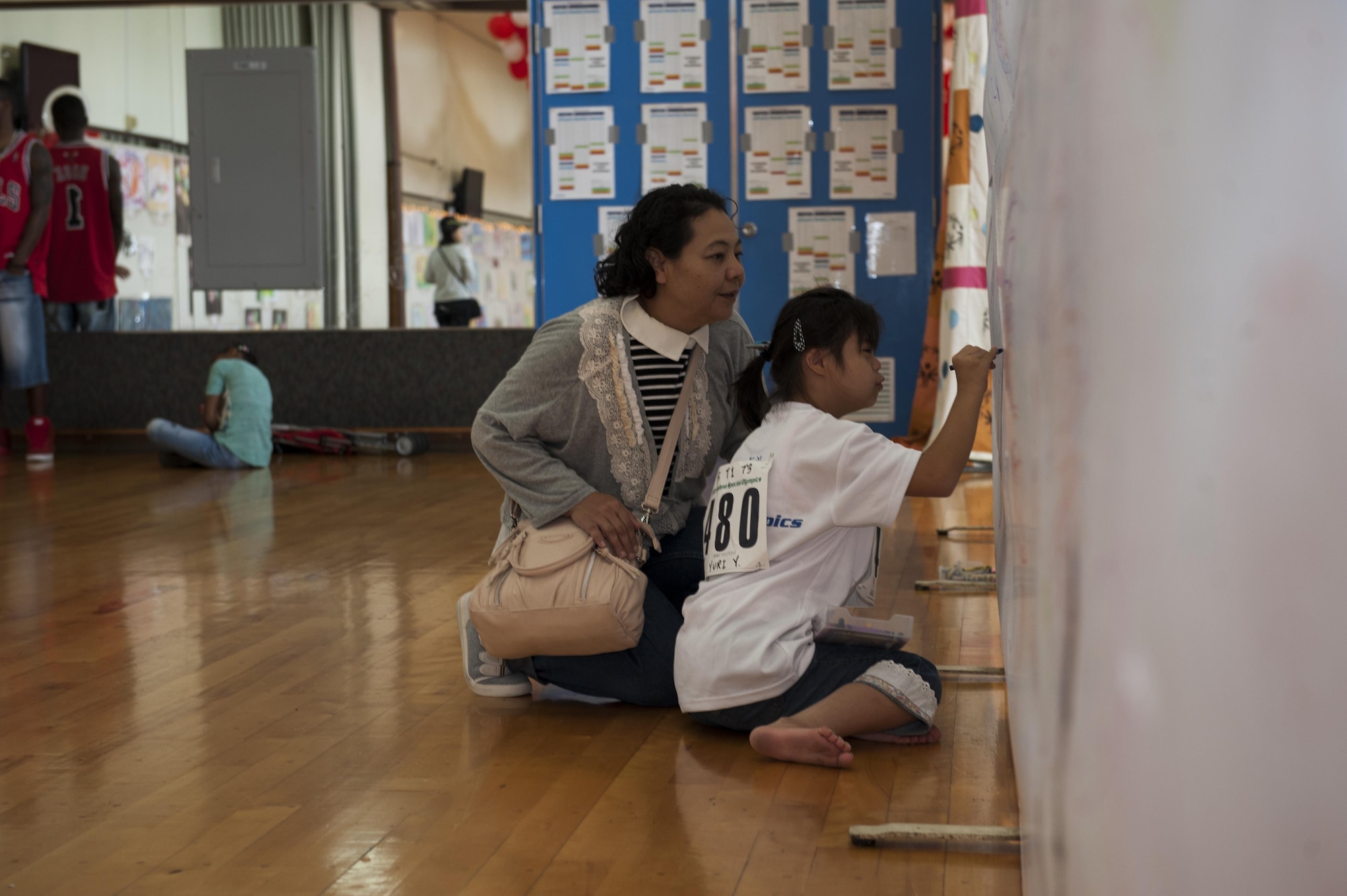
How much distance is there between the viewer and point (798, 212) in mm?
5562

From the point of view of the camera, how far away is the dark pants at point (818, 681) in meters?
1.76

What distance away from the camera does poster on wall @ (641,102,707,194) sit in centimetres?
557

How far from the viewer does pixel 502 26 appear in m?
8.45

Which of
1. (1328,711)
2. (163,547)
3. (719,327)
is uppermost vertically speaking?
(719,327)

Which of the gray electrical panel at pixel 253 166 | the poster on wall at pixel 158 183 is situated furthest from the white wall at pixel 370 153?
the poster on wall at pixel 158 183

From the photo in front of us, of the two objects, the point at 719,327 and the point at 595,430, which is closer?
the point at 595,430

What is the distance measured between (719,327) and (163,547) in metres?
2.11

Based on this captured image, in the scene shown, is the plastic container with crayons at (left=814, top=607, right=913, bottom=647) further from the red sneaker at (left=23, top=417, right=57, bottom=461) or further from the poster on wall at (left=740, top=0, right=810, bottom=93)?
the red sneaker at (left=23, top=417, right=57, bottom=461)

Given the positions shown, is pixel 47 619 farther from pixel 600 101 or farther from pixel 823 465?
pixel 600 101

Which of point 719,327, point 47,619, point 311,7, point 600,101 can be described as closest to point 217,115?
point 311,7

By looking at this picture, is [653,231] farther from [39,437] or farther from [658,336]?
[39,437]

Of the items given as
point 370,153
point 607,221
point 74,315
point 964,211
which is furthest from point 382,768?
point 370,153

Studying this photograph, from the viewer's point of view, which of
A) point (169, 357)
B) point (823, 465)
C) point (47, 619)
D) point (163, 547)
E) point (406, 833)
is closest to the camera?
point (406, 833)

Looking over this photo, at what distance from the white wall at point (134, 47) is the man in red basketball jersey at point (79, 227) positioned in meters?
0.85
